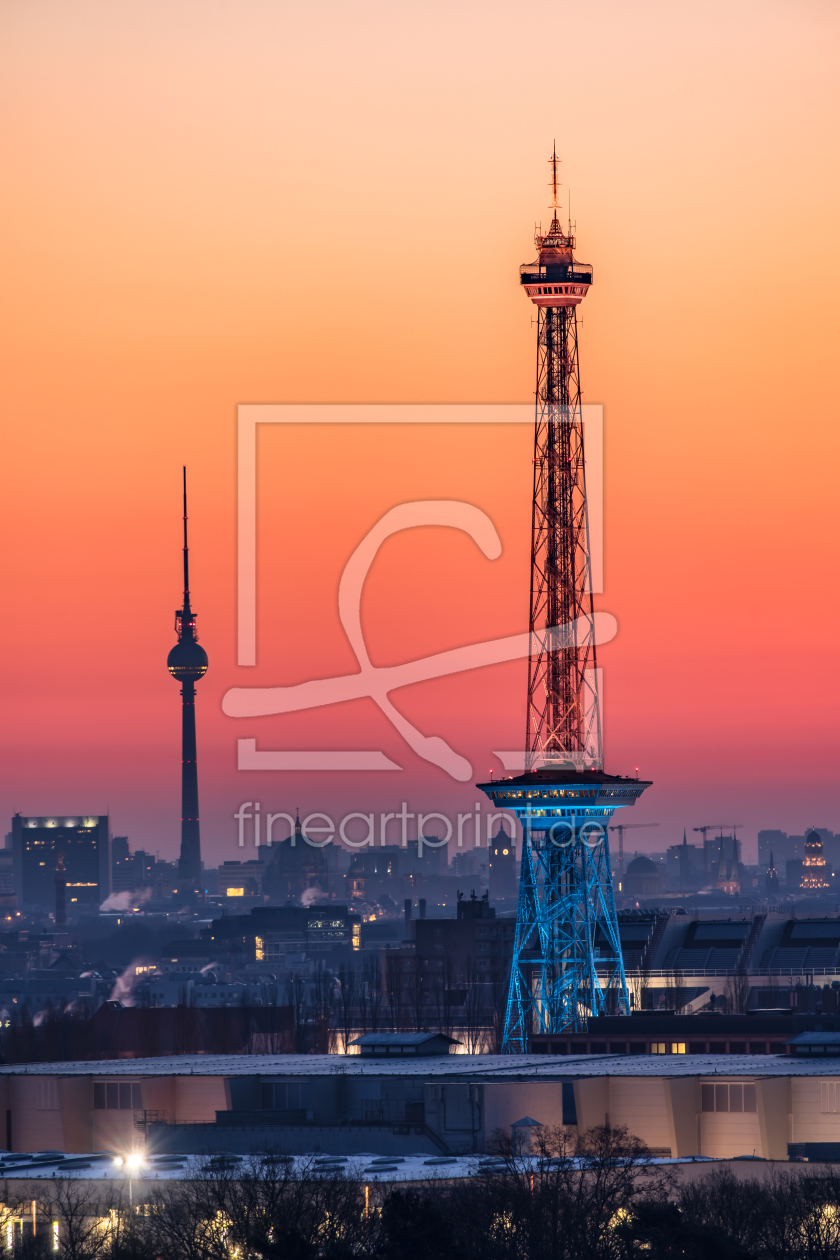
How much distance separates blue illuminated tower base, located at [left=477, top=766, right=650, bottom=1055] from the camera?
4491 inches

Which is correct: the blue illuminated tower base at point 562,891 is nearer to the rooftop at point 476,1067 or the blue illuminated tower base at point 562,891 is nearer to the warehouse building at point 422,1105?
the rooftop at point 476,1067

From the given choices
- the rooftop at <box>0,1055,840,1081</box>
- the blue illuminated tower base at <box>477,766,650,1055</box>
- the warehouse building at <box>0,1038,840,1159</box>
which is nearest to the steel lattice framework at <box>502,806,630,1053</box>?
the blue illuminated tower base at <box>477,766,650,1055</box>

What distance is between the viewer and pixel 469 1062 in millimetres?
94250

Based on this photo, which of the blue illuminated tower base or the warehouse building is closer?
the warehouse building

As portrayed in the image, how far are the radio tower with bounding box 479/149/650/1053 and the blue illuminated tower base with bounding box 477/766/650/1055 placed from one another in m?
0.06

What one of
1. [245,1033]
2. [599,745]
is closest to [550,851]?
[599,745]

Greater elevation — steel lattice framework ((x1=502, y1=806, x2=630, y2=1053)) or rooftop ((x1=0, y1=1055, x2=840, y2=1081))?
steel lattice framework ((x1=502, y1=806, x2=630, y2=1053))

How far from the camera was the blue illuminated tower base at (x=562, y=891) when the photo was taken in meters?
114

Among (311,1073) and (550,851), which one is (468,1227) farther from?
(550,851)

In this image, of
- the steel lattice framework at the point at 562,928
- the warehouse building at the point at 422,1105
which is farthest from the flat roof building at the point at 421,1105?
the steel lattice framework at the point at 562,928

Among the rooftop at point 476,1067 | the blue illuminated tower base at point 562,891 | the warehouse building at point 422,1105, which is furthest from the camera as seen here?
the blue illuminated tower base at point 562,891

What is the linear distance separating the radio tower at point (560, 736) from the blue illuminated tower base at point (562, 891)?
0.06 meters

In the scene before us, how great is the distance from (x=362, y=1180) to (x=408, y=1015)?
90816 mm

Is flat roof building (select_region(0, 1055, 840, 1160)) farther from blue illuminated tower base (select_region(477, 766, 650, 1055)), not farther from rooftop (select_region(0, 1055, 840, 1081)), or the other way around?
blue illuminated tower base (select_region(477, 766, 650, 1055))
